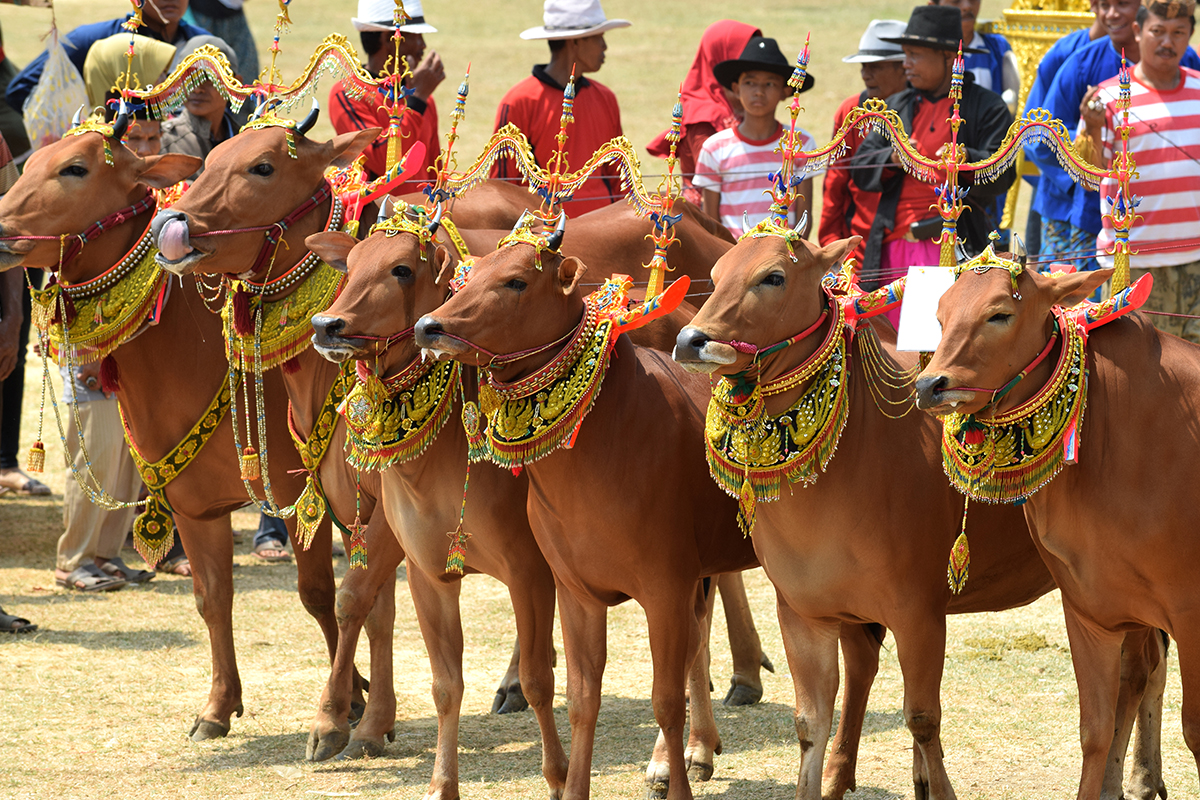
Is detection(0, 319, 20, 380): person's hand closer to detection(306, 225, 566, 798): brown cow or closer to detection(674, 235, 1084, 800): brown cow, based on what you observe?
detection(306, 225, 566, 798): brown cow

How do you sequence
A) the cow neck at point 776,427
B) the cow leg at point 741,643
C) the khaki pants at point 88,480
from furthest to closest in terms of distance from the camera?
the khaki pants at point 88,480 → the cow leg at point 741,643 → the cow neck at point 776,427

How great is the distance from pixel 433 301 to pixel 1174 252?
13.7ft

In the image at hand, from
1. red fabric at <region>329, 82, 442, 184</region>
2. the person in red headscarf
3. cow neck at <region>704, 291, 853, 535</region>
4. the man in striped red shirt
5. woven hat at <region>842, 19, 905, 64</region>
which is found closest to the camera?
cow neck at <region>704, 291, 853, 535</region>

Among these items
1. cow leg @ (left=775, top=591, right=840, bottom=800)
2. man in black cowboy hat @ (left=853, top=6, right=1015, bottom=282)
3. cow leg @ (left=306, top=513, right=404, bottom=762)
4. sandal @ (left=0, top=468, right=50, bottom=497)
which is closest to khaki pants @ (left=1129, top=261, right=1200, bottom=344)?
man in black cowboy hat @ (left=853, top=6, right=1015, bottom=282)

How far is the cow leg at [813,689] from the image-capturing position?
17.0ft

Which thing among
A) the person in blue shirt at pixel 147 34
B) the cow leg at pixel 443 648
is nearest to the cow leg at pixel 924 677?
the cow leg at pixel 443 648

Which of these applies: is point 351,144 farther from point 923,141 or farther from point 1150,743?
point 1150,743

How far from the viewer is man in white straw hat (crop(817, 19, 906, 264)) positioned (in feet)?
26.8

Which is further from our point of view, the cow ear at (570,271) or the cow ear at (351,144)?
the cow ear at (351,144)

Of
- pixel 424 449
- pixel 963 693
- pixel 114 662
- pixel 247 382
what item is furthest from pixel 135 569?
pixel 963 693

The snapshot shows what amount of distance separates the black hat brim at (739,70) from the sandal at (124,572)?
180 inches

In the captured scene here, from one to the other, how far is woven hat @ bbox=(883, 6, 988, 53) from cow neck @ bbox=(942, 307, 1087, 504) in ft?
11.9

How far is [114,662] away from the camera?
24.1 feet

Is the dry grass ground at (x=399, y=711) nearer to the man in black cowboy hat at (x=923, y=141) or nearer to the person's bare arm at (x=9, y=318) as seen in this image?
the person's bare arm at (x=9, y=318)
